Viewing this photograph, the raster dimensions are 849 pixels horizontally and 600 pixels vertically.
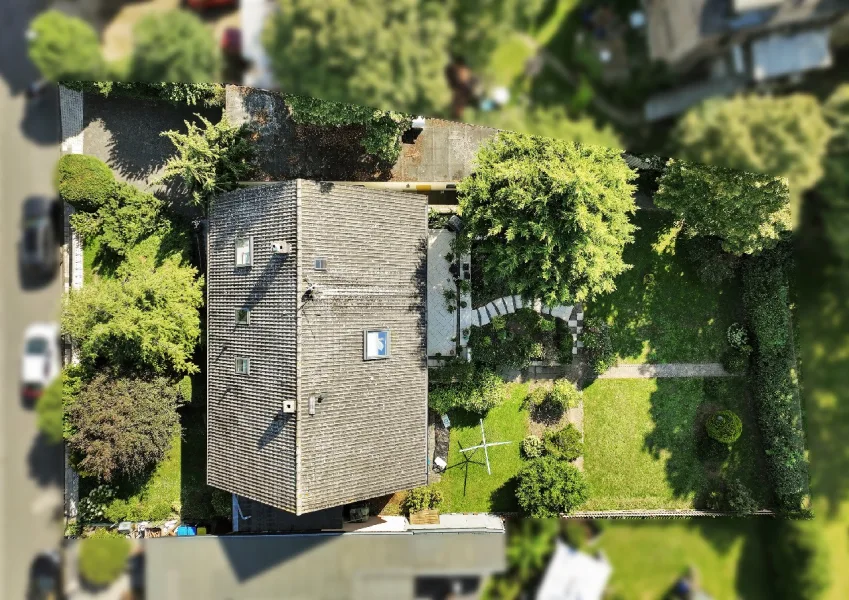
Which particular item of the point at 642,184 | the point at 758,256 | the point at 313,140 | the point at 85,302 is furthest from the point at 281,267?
the point at 758,256

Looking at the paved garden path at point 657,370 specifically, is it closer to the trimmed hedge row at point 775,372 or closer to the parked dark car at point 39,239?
the trimmed hedge row at point 775,372

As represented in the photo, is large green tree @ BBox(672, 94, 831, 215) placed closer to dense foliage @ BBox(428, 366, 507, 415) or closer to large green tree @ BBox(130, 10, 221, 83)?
large green tree @ BBox(130, 10, 221, 83)

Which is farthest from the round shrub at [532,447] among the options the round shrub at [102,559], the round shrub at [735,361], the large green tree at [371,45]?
the large green tree at [371,45]

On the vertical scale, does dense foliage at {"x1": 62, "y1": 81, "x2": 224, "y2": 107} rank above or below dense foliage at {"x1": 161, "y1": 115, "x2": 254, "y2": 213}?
above

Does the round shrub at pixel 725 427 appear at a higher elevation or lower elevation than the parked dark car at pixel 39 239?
lower

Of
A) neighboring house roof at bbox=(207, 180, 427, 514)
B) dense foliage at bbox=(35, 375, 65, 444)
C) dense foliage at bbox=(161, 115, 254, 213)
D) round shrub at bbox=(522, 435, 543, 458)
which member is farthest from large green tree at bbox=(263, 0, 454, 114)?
round shrub at bbox=(522, 435, 543, 458)

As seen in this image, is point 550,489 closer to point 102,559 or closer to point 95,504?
point 102,559
